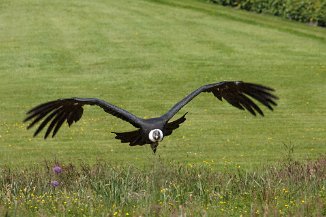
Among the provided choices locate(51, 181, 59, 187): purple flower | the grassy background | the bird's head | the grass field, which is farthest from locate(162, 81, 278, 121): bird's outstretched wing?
the grassy background

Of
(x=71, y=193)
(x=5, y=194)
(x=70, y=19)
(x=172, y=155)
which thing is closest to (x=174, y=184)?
(x=71, y=193)

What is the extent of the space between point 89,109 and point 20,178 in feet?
37.0

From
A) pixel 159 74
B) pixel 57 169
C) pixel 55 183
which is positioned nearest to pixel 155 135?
pixel 55 183

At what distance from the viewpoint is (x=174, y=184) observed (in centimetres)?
1280

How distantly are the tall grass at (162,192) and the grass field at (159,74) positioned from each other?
2713 millimetres

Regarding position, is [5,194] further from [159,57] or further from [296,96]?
[159,57]

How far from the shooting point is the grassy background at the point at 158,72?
821 inches

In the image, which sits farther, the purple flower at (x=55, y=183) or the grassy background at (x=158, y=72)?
the grassy background at (x=158, y=72)

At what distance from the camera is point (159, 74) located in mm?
30984

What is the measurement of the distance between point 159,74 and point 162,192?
60.1 ft

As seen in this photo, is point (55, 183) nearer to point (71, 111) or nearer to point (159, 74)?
point (71, 111)

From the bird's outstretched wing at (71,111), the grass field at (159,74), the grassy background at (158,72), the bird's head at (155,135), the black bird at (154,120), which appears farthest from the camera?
the grassy background at (158,72)

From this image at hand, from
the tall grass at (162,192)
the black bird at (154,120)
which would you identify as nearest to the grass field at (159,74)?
the tall grass at (162,192)

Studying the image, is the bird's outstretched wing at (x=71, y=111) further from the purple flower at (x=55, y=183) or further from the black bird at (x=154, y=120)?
the purple flower at (x=55, y=183)
